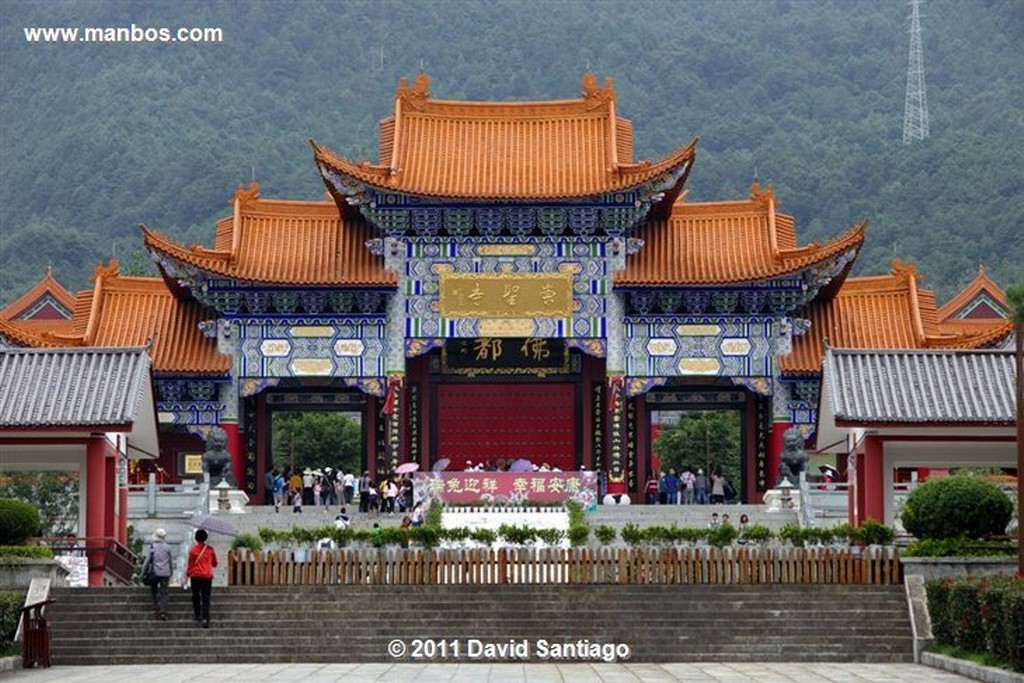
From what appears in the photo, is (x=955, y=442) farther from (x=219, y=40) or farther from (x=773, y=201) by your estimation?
(x=219, y=40)

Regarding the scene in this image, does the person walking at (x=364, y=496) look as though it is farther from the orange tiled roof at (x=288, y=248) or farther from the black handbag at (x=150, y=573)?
the black handbag at (x=150, y=573)

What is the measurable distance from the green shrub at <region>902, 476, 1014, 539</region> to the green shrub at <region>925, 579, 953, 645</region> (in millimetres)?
3214

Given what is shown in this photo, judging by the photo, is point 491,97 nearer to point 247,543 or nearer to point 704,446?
point 704,446

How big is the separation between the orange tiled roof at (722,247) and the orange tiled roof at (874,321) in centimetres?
209

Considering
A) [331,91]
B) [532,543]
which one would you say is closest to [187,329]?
[532,543]

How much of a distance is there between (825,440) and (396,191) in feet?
51.5

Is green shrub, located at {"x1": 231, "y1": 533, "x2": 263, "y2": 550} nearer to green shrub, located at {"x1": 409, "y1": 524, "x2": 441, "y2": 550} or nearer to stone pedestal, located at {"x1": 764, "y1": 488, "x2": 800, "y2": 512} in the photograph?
green shrub, located at {"x1": 409, "y1": 524, "x2": 441, "y2": 550}

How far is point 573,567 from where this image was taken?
30.9 m

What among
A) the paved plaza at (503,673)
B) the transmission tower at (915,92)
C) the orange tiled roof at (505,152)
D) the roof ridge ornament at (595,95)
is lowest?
the paved plaza at (503,673)

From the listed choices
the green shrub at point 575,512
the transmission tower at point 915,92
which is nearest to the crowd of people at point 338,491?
the green shrub at point 575,512

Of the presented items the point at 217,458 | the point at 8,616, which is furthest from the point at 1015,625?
the point at 217,458

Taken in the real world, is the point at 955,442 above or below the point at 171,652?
above

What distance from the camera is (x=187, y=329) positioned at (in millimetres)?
55531

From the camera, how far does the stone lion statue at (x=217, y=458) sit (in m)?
48.5
